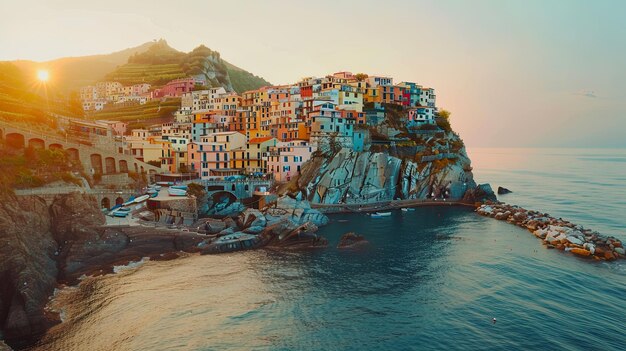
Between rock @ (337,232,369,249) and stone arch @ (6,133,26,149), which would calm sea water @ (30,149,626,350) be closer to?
rock @ (337,232,369,249)

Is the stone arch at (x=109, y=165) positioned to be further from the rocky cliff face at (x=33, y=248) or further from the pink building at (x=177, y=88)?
the pink building at (x=177, y=88)

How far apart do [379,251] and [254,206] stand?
105ft

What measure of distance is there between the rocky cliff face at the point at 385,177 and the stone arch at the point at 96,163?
114 ft

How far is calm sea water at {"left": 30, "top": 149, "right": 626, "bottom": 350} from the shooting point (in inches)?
1291

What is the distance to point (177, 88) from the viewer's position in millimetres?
144750

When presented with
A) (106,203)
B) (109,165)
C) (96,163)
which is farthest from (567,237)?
(96,163)

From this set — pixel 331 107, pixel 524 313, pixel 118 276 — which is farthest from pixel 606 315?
pixel 331 107

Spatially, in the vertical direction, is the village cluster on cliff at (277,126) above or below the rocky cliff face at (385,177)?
above

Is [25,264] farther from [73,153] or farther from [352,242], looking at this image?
[352,242]

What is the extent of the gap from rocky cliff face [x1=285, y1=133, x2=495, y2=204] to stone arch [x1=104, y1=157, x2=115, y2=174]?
1294 inches

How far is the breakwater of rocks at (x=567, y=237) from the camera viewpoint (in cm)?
5503

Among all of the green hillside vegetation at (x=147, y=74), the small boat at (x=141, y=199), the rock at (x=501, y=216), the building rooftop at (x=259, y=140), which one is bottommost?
the rock at (x=501, y=216)

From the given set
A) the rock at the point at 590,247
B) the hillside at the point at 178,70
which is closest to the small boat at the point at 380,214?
the rock at the point at 590,247

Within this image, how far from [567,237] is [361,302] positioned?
3759 centimetres
